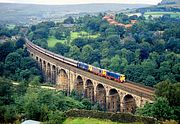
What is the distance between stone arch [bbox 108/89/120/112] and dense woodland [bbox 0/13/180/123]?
2324 millimetres

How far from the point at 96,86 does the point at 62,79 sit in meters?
13.3

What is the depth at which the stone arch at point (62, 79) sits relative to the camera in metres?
59.7

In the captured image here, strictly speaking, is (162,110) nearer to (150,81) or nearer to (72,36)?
(150,81)

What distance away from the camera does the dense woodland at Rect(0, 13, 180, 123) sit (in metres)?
29.3

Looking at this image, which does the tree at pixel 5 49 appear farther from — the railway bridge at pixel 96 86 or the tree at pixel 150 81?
the tree at pixel 150 81

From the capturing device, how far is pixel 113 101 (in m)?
47.4

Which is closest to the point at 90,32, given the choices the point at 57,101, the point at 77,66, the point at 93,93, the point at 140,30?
the point at 140,30

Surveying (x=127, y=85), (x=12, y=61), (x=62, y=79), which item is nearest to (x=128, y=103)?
(x=127, y=85)

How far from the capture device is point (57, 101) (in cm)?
3400

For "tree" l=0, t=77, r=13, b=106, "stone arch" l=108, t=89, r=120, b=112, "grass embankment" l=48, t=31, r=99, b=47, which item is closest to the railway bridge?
"stone arch" l=108, t=89, r=120, b=112

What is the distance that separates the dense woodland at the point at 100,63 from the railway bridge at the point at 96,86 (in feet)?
7.37

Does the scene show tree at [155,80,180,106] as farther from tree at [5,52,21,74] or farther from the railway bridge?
tree at [5,52,21,74]

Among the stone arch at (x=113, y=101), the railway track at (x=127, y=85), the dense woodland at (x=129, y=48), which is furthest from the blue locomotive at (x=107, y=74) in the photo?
the dense woodland at (x=129, y=48)

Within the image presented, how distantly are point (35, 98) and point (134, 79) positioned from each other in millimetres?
28183
